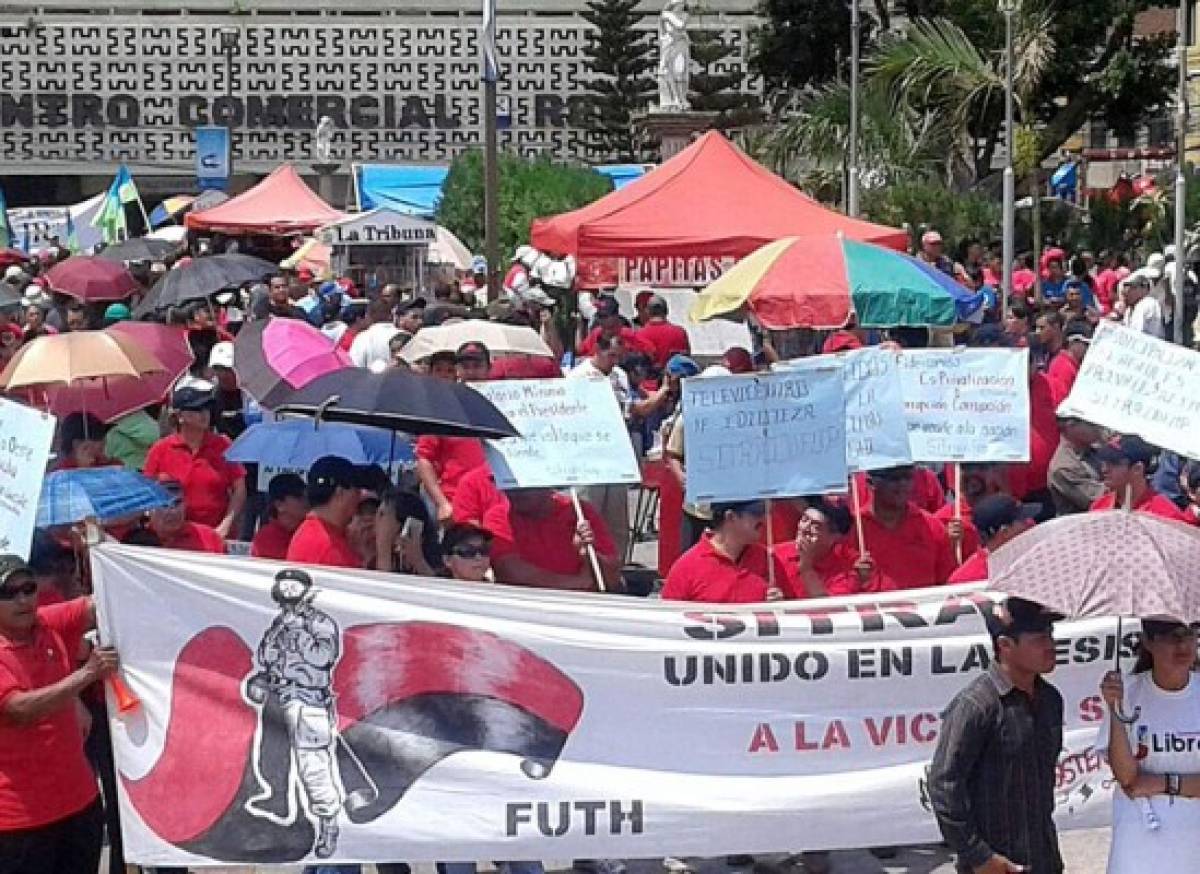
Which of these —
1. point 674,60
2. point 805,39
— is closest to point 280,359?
point 674,60

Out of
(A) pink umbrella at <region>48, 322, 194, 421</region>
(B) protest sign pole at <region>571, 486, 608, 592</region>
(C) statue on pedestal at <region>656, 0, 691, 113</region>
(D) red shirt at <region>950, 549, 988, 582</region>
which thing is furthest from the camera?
(C) statue on pedestal at <region>656, 0, 691, 113</region>

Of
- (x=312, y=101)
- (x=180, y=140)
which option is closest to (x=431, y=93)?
(x=312, y=101)

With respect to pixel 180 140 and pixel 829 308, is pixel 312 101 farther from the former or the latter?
pixel 829 308

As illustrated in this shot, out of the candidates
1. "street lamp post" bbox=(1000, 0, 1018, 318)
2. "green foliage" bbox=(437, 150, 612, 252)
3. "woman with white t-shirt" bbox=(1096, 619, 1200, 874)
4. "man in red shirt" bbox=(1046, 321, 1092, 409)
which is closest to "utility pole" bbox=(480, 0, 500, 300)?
"street lamp post" bbox=(1000, 0, 1018, 318)

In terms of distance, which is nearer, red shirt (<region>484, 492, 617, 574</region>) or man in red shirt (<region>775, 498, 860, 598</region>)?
man in red shirt (<region>775, 498, 860, 598</region>)

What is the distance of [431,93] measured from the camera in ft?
206

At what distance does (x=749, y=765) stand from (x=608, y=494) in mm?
4027

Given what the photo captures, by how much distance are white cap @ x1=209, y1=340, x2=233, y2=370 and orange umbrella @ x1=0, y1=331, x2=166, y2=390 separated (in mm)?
2474

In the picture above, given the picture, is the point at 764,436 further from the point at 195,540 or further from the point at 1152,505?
the point at 195,540

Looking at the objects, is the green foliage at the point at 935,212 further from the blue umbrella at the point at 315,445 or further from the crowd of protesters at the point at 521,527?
the blue umbrella at the point at 315,445

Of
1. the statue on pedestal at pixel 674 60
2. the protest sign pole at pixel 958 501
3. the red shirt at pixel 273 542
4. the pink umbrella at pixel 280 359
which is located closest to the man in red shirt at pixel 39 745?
the red shirt at pixel 273 542

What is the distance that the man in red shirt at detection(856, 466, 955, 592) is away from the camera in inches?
315

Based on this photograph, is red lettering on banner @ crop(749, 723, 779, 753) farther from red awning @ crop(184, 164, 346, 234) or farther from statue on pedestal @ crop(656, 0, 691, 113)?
statue on pedestal @ crop(656, 0, 691, 113)

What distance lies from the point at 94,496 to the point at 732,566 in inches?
84.7
